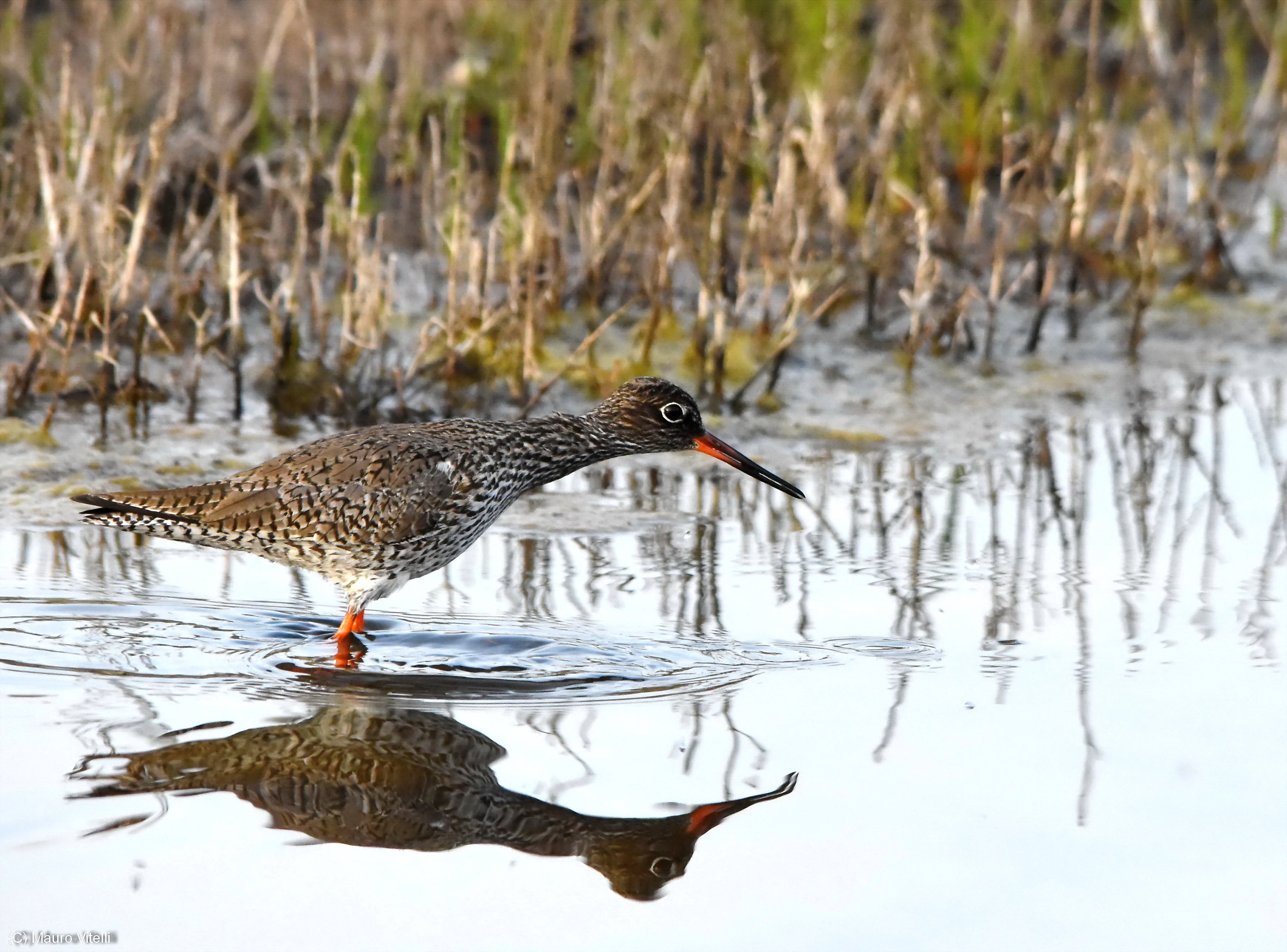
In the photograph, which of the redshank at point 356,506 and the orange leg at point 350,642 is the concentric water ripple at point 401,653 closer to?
the orange leg at point 350,642

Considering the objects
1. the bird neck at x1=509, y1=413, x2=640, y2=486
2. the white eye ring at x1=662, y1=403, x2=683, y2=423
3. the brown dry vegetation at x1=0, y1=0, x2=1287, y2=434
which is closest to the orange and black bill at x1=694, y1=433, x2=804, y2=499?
the white eye ring at x1=662, y1=403, x2=683, y2=423

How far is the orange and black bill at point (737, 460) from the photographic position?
6480 millimetres

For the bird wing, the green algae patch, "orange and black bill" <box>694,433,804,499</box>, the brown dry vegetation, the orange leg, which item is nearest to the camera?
the orange leg

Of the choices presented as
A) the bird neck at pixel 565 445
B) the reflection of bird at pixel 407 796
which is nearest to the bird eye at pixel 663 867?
the reflection of bird at pixel 407 796

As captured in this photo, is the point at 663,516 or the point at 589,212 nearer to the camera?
the point at 663,516

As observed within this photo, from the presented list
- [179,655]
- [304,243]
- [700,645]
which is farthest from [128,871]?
[304,243]

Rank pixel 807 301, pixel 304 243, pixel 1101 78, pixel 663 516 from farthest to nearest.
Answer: pixel 1101 78 < pixel 807 301 < pixel 304 243 < pixel 663 516

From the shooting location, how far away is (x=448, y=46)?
11.9 m

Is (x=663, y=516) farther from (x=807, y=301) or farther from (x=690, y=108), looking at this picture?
(x=807, y=301)

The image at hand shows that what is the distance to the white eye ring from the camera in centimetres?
645

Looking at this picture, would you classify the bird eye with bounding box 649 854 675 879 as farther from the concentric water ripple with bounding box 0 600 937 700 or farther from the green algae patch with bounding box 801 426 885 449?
the green algae patch with bounding box 801 426 885 449

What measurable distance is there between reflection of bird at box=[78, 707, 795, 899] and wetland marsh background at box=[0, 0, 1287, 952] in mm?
16

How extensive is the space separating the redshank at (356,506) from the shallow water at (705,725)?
217 millimetres

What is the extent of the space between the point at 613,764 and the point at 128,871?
1293mm
